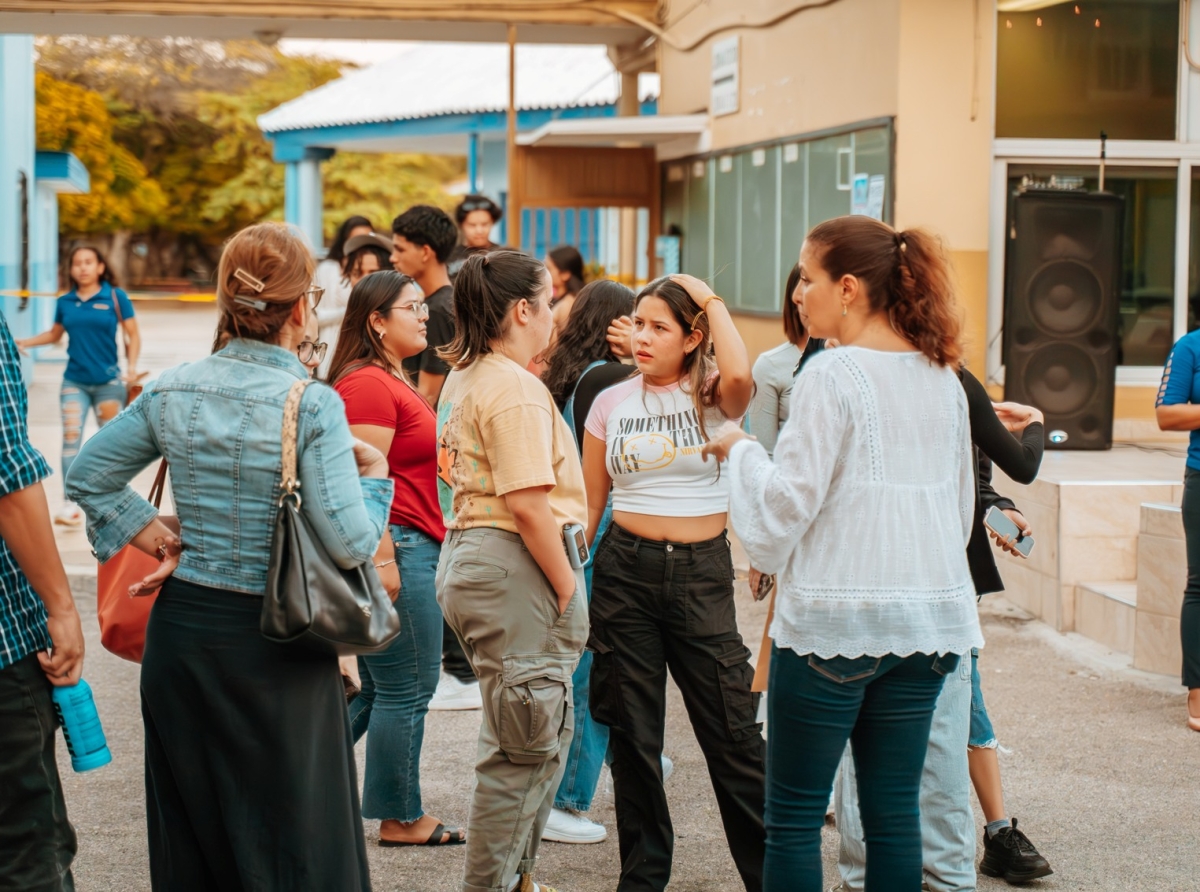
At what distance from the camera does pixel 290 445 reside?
266cm

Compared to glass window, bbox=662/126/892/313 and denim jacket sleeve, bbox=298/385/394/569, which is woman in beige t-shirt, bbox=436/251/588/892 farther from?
glass window, bbox=662/126/892/313

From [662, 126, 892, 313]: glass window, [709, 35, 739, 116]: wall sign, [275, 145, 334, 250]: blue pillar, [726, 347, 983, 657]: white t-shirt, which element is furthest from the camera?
[275, 145, 334, 250]: blue pillar

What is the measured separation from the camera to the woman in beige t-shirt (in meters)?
3.33

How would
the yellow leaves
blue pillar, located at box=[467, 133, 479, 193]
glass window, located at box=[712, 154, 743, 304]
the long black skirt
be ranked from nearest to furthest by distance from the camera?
the long black skirt → glass window, located at box=[712, 154, 743, 304] → blue pillar, located at box=[467, 133, 479, 193] → the yellow leaves

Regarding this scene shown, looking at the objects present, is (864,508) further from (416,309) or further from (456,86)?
(456,86)

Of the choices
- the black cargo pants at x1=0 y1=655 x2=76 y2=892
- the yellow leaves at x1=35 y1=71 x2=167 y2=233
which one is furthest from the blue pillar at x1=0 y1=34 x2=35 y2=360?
the black cargo pants at x1=0 y1=655 x2=76 y2=892

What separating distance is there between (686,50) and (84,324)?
253 inches

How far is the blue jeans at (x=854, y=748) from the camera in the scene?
113 inches

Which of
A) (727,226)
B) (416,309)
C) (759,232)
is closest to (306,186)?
(727,226)

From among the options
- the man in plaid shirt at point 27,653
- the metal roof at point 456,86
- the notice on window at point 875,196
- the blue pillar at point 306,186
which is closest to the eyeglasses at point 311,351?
the man in plaid shirt at point 27,653

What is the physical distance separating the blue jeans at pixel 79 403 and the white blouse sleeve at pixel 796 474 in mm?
7387

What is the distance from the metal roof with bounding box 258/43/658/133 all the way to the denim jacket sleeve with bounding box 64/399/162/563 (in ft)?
47.8

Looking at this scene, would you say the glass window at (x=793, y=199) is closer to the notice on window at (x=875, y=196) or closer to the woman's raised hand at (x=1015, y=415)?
the notice on window at (x=875, y=196)

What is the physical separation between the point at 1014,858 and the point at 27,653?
2.76 meters
